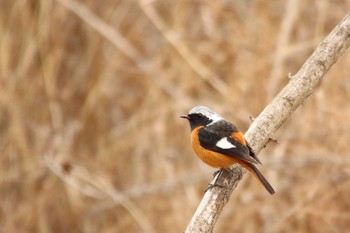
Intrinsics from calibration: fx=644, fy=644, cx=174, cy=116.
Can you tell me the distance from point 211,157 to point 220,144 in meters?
0.09

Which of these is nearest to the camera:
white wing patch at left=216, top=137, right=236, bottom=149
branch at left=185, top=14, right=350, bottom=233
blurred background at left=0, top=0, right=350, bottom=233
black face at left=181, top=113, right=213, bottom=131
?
branch at left=185, top=14, right=350, bottom=233

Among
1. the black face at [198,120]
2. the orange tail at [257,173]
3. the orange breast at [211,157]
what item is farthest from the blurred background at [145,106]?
the orange tail at [257,173]

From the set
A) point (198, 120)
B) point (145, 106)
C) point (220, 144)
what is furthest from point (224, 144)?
point (145, 106)

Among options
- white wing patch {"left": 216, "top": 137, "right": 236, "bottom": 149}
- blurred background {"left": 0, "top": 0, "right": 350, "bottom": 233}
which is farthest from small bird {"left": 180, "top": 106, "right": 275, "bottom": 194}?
blurred background {"left": 0, "top": 0, "right": 350, "bottom": 233}

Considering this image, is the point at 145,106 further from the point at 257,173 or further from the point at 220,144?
the point at 257,173

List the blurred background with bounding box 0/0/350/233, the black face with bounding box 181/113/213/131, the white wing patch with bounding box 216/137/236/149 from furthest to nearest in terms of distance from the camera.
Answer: the blurred background with bounding box 0/0/350/233
the black face with bounding box 181/113/213/131
the white wing patch with bounding box 216/137/236/149

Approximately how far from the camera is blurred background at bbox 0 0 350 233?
6.32 m

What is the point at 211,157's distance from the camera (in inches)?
140

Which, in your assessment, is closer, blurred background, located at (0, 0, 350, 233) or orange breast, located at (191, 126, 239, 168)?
orange breast, located at (191, 126, 239, 168)

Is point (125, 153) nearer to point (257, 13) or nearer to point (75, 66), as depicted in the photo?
point (75, 66)

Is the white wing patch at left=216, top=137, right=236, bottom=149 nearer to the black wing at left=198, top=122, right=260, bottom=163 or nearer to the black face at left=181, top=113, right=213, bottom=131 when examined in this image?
the black wing at left=198, top=122, right=260, bottom=163

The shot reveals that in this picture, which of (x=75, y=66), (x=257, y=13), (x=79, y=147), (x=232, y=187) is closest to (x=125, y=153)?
(x=79, y=147)

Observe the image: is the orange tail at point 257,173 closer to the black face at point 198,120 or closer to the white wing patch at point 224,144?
the white wing patch at point 224,144

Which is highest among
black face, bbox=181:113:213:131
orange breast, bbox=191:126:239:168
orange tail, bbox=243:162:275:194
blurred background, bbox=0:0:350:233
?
blurred background, bbox=0:0:350:233
